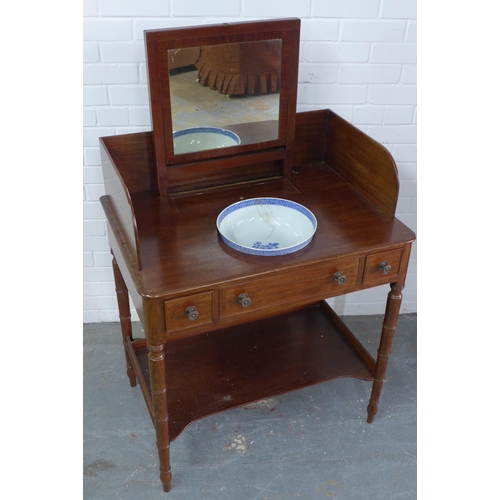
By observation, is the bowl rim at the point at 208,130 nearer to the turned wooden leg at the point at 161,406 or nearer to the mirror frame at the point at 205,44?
the mirror frame at the point at 205,44

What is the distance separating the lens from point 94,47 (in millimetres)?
1873

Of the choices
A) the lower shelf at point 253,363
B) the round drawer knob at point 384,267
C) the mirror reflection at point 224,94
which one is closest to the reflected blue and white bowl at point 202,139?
the mirror reflection at point 224,94

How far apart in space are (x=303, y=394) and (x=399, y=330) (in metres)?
0.57

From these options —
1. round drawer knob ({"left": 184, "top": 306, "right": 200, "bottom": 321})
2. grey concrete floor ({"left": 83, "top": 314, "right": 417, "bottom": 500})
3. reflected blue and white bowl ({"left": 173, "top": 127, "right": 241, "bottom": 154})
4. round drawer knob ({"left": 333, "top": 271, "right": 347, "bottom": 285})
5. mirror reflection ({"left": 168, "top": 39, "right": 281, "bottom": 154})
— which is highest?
mirror reflection ({"left": 168, "top": 39, "right": 281, "bottom": 154})

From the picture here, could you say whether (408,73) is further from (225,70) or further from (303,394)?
(303,394)

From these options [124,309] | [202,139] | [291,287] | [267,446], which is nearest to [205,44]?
[202,139]

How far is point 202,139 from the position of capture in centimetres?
184

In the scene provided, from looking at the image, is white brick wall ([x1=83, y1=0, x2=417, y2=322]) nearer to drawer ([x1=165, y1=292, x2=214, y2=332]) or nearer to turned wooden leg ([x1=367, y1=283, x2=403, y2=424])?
turned wooden leg ([x1=367, y1=283, x2=403, y2=424])

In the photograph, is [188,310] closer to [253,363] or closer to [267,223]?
[267,223]

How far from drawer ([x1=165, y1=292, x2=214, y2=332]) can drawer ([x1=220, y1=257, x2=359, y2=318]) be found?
0.04 metres

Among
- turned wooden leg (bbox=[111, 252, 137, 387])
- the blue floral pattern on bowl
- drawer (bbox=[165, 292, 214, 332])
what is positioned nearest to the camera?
drawer (bbox=[165, 292, 214, 332])

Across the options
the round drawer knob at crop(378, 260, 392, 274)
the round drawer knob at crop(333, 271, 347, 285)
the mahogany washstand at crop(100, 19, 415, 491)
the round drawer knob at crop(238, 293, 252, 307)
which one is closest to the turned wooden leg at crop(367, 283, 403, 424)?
the mahogany washstand at crop(100, 19, 415, 491)

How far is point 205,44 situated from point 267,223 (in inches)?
21.5

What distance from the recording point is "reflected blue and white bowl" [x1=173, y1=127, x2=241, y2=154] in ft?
5.93
